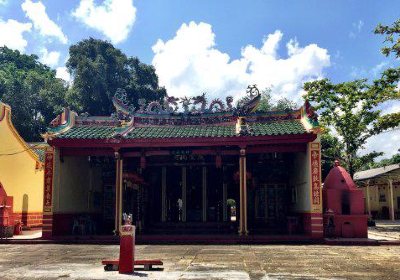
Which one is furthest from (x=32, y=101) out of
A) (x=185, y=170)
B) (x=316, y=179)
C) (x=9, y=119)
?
(x=316, y=179)

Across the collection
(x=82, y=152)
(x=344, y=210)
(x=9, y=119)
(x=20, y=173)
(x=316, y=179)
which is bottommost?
(x=344, y=210)

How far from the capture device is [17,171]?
22203 millimetres

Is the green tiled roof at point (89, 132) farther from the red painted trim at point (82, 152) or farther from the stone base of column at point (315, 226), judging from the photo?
the stone base of column at point (315, 226)

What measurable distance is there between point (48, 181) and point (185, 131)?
600 centimetres

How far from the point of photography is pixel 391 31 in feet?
68.5

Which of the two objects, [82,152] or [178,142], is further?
[82,152]

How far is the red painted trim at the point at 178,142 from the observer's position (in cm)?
1680

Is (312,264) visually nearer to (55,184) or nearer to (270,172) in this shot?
(270,172)

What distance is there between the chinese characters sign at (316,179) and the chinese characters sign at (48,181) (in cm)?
1047

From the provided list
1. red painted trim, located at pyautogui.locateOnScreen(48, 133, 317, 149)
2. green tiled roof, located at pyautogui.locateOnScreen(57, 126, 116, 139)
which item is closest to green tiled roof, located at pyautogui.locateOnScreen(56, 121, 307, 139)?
green tiled roof, located at pyautogui.locateOnScreen(57, 126, 116, 139)

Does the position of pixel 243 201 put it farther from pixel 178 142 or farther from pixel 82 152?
pixel 82 152

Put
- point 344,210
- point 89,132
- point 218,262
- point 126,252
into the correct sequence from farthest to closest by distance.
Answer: point 89,132
point 344,210
point 218,262
point 126,252

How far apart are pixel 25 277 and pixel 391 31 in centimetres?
1952

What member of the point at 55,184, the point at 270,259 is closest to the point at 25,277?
the point at 270,259
